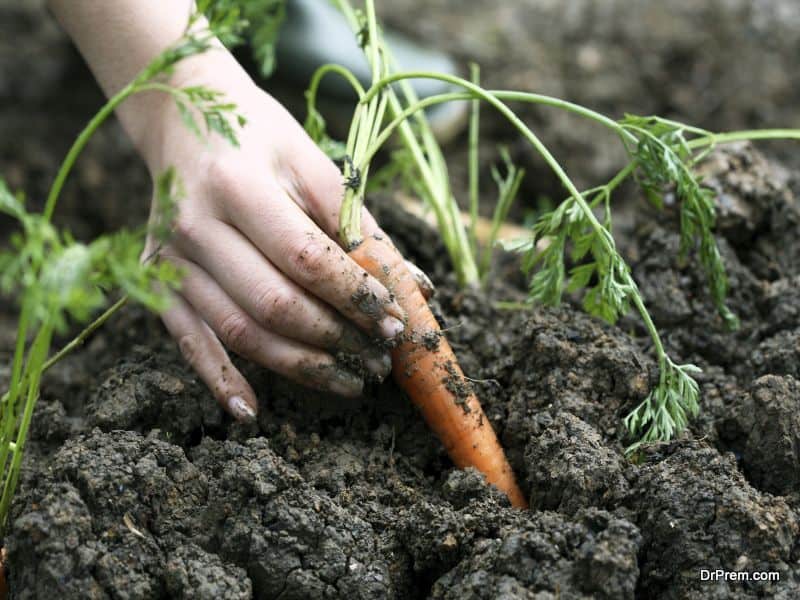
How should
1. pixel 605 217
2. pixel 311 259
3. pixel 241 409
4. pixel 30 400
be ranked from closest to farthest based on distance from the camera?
1. pixel 30 400
2. pixel 311 259
3. pixel 241 409
4. pixel 605 217

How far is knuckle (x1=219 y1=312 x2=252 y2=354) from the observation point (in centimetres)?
141

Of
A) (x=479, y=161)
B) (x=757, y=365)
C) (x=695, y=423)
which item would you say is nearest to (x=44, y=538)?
(x=695, y=423)

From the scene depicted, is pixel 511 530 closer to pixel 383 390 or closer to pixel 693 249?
pixel 383 390

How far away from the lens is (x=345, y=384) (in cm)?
141

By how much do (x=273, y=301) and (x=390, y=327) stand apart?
7.3 inches

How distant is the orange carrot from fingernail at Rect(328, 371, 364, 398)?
11 centimetres

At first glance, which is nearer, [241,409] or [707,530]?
[707,530]

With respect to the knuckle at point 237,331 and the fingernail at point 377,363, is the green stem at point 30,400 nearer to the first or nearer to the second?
the knuckle at point 237,331

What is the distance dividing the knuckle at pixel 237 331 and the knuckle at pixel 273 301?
0.05m

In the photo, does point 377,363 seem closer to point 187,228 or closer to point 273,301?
point 273,301

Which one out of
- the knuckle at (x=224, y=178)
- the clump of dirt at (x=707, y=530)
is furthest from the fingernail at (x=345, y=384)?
the clump of dirt at (x=707, y=530)

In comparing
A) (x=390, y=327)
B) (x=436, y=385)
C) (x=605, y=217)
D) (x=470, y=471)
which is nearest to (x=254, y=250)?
(x=390, y=327)

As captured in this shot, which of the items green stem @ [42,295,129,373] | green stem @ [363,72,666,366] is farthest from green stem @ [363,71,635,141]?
green stem @ [42,295,129,373]

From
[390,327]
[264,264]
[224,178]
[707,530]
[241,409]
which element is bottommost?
[707,530]
